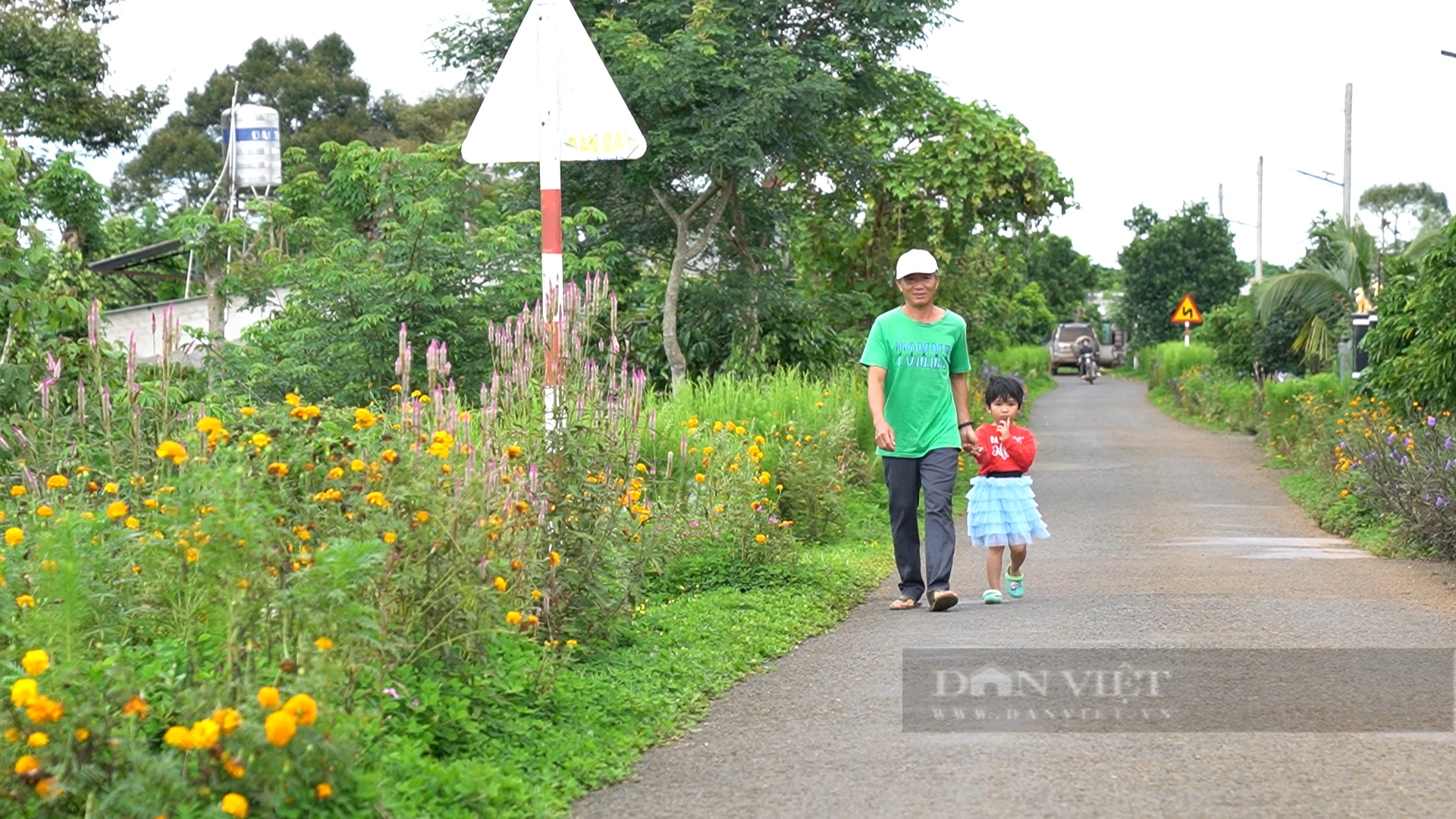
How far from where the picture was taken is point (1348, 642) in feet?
26.8

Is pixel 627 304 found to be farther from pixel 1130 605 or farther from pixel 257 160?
pixel 257 160

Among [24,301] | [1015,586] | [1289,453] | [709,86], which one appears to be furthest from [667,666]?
[1289,453]

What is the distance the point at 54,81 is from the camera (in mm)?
36688

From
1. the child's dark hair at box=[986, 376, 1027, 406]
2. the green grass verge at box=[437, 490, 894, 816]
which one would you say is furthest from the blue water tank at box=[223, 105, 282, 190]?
the child's dark hair at box=[986, 376, 1027, 406]

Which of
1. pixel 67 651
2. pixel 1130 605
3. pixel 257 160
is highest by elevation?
pixel 257 160

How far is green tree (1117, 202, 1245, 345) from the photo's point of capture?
71.8 m

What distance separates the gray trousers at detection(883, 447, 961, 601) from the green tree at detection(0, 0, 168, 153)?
28484 millimetres

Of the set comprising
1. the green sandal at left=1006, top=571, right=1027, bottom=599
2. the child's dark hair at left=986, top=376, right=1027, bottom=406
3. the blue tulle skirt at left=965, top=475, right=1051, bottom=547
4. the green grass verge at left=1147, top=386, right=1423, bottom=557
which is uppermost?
the child's dark hair at left=986, top=376, right=1027, bottom=406

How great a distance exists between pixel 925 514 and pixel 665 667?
276 centimetres

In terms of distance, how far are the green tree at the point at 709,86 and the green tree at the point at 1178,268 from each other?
52.8 m

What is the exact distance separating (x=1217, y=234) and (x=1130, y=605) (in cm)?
6597

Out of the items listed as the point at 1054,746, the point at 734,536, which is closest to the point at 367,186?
the point at 734,536

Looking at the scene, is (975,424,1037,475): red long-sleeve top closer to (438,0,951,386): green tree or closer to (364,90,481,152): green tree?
(438,0,951,386): green tree

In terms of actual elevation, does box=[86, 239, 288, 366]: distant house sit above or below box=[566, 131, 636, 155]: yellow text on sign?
below
